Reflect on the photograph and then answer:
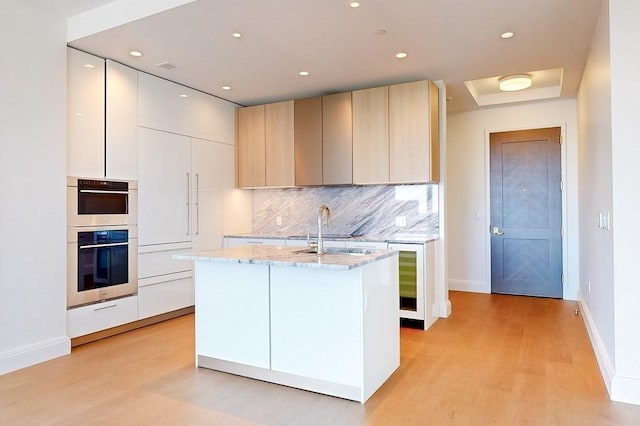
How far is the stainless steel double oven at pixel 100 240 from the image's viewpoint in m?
3.66

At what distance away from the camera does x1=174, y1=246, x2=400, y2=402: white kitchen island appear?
2574 mm

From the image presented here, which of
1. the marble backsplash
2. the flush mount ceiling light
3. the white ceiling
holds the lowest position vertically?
the marble backsplash

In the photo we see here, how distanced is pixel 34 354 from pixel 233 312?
167cm

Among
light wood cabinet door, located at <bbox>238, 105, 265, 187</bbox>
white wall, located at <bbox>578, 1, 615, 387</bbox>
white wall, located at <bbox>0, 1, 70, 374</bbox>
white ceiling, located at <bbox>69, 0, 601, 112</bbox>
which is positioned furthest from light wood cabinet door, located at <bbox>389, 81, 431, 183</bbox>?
white wall, located at <bbox>0, 1, 70, 374</bbox>

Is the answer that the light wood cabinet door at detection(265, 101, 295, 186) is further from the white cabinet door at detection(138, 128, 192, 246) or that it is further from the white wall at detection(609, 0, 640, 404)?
the white wall at detection(609, 0, 640, 404)

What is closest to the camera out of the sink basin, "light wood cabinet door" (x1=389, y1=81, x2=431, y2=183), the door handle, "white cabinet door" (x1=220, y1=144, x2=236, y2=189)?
the sink basin

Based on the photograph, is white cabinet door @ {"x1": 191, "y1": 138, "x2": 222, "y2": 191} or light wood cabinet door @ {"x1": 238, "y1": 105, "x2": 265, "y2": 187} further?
light wood cabinet door @ {"x1": 238, "y1": 105, "x2": 265, "y2": 187}

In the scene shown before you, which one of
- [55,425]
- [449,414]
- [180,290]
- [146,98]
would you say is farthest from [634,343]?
[146,98]

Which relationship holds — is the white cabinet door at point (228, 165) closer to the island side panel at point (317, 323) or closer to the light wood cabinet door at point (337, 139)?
the light wood cabinet door at point (337, 139)

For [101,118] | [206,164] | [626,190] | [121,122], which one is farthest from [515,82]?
[101,118]

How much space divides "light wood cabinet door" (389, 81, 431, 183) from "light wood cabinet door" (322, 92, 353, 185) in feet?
1.66

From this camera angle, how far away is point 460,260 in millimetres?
6121

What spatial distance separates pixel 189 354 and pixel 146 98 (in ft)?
8.53

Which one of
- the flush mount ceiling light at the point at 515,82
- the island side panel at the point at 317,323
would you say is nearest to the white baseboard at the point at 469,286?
the flush mount ceiling light at the point at 515,82
